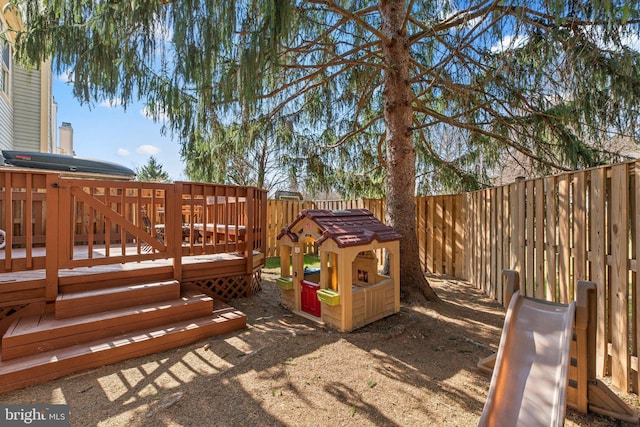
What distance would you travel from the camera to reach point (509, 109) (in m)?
5.64

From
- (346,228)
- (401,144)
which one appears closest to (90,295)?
(346,228)

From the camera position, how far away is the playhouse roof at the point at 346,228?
159 inches

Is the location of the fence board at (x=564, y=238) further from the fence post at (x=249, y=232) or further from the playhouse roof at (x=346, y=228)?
the fence post at (x=249, y=232)

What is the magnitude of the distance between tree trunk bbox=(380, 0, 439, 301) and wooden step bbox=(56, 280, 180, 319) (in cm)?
380

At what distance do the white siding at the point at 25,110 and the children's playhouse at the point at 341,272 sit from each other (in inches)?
414

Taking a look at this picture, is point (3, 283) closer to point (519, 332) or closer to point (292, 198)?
point (519, 332)

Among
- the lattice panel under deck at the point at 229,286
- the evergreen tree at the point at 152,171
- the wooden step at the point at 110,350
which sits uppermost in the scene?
the evergreen tree at the point at 152,171

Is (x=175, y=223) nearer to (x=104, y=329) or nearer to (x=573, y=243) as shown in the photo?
(x=104, y=329)

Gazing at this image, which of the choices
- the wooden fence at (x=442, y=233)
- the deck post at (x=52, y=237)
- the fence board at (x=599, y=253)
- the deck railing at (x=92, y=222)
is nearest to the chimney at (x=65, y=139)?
the deck railing at (x=92, y=222)

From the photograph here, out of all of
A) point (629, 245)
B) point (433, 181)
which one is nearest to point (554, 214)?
point (629, 245)

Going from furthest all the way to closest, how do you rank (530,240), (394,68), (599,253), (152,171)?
(152,171) < (394,68) < (530,240) < (599,253)

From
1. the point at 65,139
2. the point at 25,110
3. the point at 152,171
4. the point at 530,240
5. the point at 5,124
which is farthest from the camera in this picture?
the point at 152,171

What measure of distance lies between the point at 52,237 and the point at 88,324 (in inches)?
47.8

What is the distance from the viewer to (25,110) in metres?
9.61
